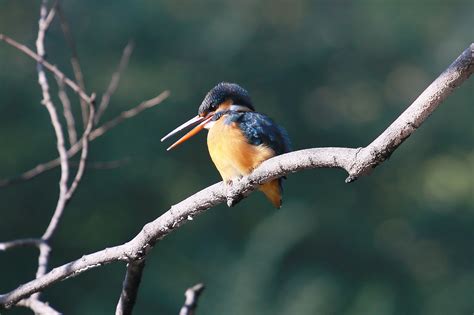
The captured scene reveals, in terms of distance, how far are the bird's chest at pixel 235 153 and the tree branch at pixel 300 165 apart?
1.34ft

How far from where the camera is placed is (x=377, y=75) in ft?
35.8

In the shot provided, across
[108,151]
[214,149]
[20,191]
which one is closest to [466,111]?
[108,151]

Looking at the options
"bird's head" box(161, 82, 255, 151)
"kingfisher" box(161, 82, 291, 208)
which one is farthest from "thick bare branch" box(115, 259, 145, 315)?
"bird's head" box(161, 82, 255, 151)

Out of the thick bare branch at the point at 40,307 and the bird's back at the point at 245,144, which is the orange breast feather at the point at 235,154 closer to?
the bird's back at the point at 245,144

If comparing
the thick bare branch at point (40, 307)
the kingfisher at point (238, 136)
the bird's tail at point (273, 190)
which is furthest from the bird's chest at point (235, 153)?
the thick bare branch at point (40, 307)

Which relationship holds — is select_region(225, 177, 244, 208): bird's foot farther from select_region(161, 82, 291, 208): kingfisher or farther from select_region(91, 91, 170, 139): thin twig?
select_region(91, 91, 170, 139): thin twig

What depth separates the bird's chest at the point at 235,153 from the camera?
8.07 ft

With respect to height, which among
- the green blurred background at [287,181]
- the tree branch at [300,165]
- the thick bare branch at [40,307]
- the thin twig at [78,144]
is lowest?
the tree branch at [300,165]

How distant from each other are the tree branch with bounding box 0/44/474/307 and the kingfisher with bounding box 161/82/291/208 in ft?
1.22

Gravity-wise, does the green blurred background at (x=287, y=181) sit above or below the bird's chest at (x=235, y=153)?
above

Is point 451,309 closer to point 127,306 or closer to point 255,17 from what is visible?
point 255,17

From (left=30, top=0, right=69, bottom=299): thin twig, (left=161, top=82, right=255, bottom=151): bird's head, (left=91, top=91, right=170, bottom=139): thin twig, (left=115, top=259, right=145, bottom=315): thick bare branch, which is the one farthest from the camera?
(left=161, top=82, right=255, bottom=151): bird's head

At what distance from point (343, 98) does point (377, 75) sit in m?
0.66

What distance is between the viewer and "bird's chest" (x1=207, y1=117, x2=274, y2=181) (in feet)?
8.07
